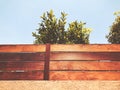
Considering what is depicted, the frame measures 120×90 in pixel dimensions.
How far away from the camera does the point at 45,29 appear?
66.6ft

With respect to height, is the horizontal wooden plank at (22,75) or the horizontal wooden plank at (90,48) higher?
the horizontal wooden plank at (90,48)

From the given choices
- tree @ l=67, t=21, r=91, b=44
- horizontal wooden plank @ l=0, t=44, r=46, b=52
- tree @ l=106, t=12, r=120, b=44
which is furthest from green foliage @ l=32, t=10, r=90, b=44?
horizontal wooden plank @ l=0, t=44, r=46, b=52

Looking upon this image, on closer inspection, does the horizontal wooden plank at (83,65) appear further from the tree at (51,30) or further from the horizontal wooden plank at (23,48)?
the tree at (51,30)

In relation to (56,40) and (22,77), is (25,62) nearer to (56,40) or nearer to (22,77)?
(22,77)

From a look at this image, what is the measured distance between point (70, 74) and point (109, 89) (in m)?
1.30

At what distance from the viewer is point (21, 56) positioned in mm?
7230

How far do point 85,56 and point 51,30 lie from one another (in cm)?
1341

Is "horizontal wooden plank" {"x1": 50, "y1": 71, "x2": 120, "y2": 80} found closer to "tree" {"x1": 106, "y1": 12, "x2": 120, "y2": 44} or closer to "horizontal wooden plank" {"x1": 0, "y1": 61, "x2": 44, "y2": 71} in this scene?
"horizontal wooden plank" {"x1": 0, "y1": 61, "x2": 44, "y2": 71}

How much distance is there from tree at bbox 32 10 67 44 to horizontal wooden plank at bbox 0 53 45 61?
12.8 metres

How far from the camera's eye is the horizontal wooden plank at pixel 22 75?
692 centimetres

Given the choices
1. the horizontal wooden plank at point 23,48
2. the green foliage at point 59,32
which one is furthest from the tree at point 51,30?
the horizontal wooden plank at point 23,48

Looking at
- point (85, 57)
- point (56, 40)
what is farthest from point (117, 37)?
point (85, 57)

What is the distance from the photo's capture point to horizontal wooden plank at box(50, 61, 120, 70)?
695 cm

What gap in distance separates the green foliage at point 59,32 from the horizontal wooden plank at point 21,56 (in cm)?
1280
